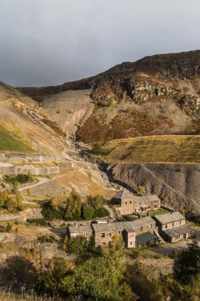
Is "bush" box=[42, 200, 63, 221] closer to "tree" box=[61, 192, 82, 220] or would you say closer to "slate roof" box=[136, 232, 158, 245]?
"tree" box=[61, 192, 82, 220]

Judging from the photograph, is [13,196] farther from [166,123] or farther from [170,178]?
[166,123]

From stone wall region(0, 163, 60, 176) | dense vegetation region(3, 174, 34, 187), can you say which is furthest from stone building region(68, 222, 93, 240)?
stone wall region(0, 163, 60, 176)

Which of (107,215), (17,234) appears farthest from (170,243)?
(17,234)

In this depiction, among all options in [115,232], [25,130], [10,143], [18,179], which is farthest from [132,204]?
[25,130]

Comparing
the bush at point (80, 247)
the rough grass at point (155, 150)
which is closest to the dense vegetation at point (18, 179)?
the bush at point (80, 247)

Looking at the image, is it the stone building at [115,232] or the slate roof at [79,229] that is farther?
the stone building at [115,232]

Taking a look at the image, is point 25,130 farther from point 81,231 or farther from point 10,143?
point 81,231

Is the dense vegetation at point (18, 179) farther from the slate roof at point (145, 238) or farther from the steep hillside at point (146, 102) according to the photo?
the steep hillside at point (146, 102)
